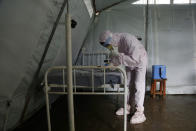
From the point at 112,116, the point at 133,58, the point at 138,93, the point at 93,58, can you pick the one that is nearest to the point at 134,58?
the point at 133,58

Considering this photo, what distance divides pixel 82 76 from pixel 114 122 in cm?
72

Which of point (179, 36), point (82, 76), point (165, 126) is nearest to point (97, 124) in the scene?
point (82, 76)

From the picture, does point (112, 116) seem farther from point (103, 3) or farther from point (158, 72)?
point (103, 3)

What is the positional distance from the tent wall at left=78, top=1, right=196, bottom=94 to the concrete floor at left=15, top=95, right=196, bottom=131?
1.32 feet

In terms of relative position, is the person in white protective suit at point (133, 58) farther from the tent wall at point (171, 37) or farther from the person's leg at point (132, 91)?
the tent wall at point (171, 37)

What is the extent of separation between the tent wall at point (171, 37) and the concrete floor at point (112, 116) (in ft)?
1.32

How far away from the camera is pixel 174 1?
2.32 m

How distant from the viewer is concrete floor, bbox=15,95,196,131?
132cm

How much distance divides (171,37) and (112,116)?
1969mm

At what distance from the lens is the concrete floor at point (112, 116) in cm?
132

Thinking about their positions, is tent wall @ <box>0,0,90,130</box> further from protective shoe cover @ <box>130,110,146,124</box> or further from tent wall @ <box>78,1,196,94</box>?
tent wall @ <box>78,1,196,94</box>

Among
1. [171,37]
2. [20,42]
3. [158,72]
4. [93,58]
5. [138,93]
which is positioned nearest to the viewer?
[20,42]

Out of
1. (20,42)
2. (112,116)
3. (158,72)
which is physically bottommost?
(112,116)

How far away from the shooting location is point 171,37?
7.74 feet
